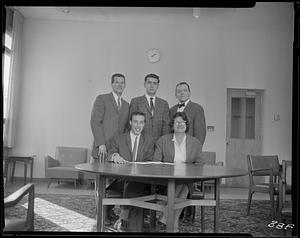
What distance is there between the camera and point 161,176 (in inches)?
126

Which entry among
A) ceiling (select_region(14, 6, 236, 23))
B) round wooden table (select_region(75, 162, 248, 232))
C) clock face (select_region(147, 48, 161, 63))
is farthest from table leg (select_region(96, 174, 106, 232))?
ceiling (select_region(14, 6, 236, 23))

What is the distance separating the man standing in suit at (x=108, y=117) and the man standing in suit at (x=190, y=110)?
0.51 metres

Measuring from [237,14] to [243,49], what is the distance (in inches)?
13.6

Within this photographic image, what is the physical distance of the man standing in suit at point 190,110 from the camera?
378 centimetres

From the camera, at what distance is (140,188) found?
3.64 m

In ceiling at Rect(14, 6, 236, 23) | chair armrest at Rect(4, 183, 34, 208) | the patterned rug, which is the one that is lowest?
the patterned rug

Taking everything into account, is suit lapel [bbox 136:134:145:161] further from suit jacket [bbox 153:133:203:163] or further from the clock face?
the clock face

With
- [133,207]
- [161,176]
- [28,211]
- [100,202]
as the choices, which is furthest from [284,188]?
[28,211]

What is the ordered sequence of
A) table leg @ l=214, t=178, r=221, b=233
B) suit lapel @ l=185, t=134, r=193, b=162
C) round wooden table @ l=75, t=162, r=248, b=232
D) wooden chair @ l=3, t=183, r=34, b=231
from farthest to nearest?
suit lapel @ l=185, t=134, r=193, b=162 < table leg @ l=214, t=178, r=221, b=233 < wooden chair @ l=3, t=183, r=34, b=231 < round wooden table @ l=75, t=162, r=248, b=232

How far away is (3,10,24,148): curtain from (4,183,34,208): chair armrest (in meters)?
0.44

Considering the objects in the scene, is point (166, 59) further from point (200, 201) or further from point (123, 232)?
point (123, 232)

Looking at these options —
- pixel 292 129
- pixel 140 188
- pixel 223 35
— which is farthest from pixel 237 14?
pixel 140 188

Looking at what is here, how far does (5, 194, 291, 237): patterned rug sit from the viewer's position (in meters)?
3.62

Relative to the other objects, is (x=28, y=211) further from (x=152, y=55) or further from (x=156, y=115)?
(x=152, y=55)
